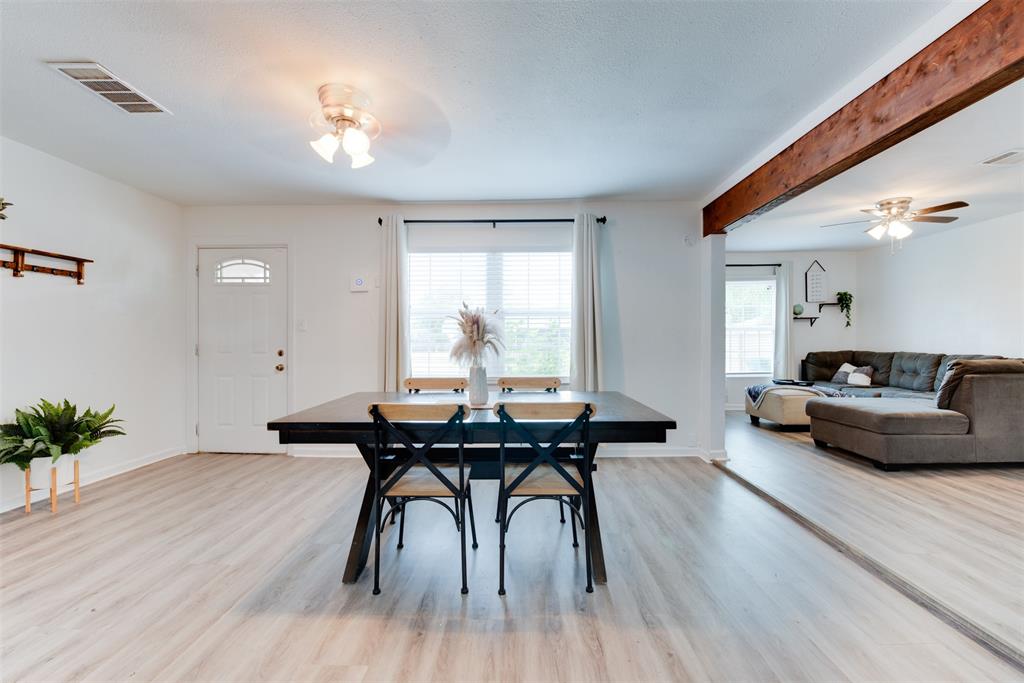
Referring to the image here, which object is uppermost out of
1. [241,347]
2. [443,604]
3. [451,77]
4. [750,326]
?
[451,77]

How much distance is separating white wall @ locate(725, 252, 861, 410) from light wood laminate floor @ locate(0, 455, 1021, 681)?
495 centimetres

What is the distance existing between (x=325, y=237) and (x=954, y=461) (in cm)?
597

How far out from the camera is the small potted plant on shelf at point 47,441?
2.73 metres

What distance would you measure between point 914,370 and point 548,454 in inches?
239

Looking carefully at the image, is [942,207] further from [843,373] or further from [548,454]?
[548,454]

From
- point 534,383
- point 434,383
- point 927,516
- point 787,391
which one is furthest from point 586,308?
point 787,391

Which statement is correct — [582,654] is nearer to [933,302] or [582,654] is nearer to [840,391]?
[840,391]

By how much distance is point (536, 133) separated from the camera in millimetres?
2734

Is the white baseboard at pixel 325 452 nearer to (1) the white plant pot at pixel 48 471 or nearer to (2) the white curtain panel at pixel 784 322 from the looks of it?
(1) the white plant pot at pixel 48 471

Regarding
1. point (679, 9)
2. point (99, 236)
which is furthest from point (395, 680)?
point (99, 236)

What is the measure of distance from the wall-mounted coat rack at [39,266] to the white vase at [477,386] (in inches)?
127

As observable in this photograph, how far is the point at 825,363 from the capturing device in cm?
639

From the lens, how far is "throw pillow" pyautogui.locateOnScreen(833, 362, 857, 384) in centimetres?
600

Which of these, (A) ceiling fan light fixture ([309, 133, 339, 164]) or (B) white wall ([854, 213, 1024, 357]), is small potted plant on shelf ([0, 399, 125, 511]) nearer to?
(A) ceiling fan light fixture ([309, 133, 339, 164])
